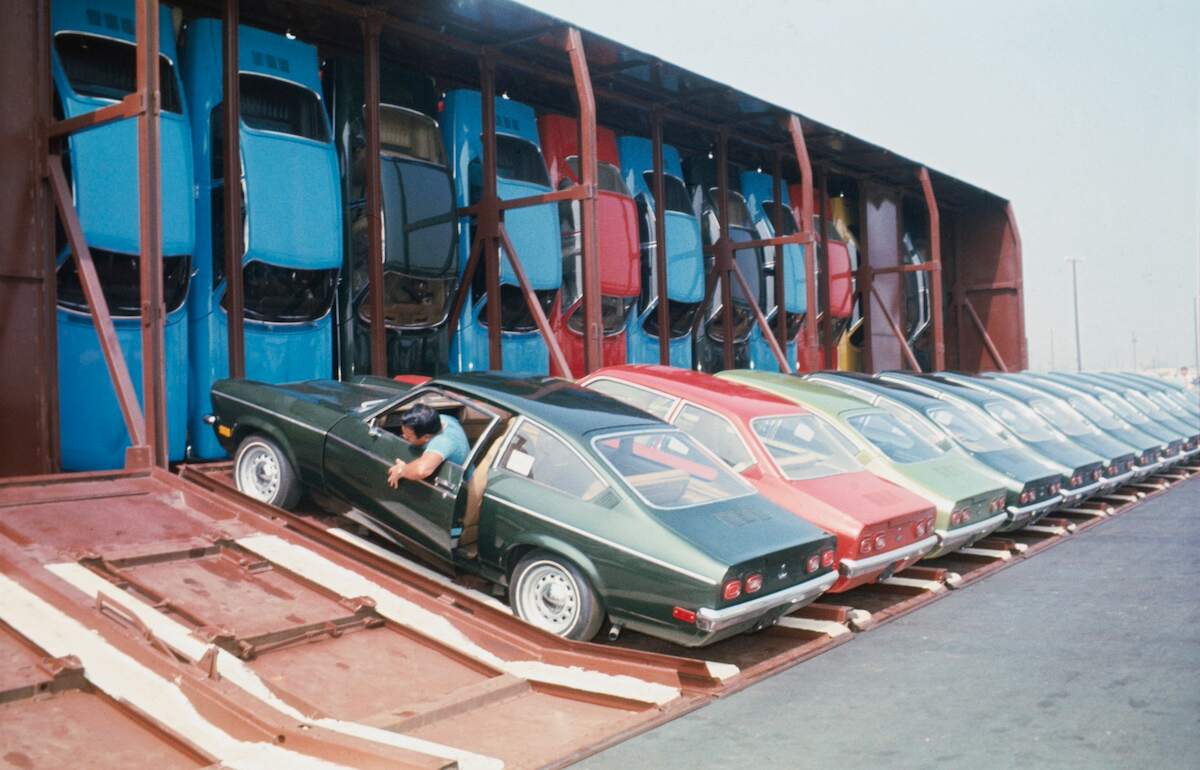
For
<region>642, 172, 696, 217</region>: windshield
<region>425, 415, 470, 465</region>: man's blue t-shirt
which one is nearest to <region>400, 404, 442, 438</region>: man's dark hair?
<region>425, 415, 470, 465</region>: man's blue t-shirt

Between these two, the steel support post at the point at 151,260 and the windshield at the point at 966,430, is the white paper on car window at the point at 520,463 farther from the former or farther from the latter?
the windshield at the point at 966,430

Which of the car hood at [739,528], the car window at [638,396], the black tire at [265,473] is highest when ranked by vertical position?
the car window at [638,396]

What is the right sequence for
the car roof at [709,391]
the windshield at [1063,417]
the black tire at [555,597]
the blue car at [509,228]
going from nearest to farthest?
1. the black tire at [555,597]
2. the car roof at [709,391]
3. the windshield at [1063,417]
4. the blue car at [509,228]

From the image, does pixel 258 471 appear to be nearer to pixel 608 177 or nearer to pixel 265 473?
pixel 265 473

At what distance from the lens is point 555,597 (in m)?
6.00

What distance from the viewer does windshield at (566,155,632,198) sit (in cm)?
1520

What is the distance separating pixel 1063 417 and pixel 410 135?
9.10m

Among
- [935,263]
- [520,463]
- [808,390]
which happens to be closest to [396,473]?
[520,463]

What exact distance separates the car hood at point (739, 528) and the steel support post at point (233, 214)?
5.64 metres

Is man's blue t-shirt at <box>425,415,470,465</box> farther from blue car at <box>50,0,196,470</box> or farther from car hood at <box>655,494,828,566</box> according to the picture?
blue car at <box>50,0,196,470</box>

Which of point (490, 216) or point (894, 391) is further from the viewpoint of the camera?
point (490, 216)

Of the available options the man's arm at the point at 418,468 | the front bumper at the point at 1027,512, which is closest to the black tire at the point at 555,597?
the man's arm at the point at 418,468

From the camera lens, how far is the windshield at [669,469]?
6.17 meters

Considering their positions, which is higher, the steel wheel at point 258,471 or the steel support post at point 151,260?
the steel support post at point 151,260
